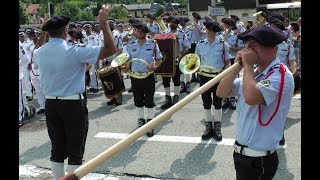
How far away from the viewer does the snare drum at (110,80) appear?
8.44 metres

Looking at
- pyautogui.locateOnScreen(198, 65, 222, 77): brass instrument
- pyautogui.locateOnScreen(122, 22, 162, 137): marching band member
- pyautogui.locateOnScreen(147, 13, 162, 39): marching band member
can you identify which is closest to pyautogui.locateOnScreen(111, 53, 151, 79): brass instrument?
pyautogui.locateOnScreen(122, 22, 162, 137): marching band member

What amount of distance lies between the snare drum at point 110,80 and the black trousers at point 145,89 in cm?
82

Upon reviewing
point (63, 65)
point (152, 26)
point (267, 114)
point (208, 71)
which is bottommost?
point (267, 114)

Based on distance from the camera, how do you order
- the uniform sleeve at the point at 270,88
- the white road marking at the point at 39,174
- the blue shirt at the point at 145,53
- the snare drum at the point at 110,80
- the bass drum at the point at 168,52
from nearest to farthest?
the uniform sleeve at the point at 270,88
the white road marking at the point at 39,174
the blue shirt at the point at 145,53
the snare drum at the point at 110,80
the bass drum at the point at 168,52

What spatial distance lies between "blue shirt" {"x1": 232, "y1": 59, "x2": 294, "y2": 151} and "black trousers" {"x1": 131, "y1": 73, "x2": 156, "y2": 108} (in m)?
4.37

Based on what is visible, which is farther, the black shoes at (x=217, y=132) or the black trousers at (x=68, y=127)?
the black shoes at (x=217, y=132)

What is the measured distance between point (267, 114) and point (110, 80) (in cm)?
560

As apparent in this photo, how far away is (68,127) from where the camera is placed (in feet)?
15.7

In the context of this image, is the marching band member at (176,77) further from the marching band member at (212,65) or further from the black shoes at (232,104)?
the marching band member at (212,65)

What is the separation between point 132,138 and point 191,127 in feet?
17.7

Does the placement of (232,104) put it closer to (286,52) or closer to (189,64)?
(286,52)

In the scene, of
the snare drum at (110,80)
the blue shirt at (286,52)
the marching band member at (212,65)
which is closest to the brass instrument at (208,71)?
the marching band member at (212,65)

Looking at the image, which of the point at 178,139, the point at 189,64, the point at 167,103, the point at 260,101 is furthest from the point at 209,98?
the point at 260,101
